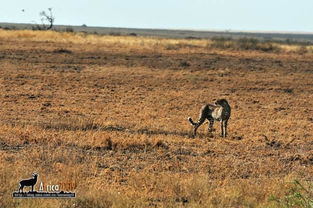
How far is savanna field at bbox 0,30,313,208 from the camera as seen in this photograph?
7.04 metres

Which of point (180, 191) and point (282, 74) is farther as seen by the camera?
point (282, 74)

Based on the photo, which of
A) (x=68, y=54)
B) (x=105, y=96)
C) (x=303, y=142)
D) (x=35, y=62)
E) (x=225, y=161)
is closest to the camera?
(x=225, y=161)

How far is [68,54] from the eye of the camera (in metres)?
35.7

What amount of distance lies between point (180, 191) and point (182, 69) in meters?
22.8

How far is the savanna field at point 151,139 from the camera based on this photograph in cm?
704

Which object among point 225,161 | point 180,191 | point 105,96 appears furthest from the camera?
point 105,96

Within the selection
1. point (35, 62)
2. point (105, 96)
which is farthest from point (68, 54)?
point (105, 96)

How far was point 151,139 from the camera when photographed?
1092 centimetres

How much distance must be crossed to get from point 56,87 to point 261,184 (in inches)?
546

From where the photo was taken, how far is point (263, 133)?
13.0 metres

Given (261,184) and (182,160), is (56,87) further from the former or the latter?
(261,184)

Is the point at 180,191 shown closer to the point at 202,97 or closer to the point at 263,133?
the point at 263,133

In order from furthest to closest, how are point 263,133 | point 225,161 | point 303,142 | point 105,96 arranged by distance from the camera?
1. point 105,96
2. point 263,133
3. point 303,142
4. point 225,161

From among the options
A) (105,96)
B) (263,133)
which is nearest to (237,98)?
(105,96)
